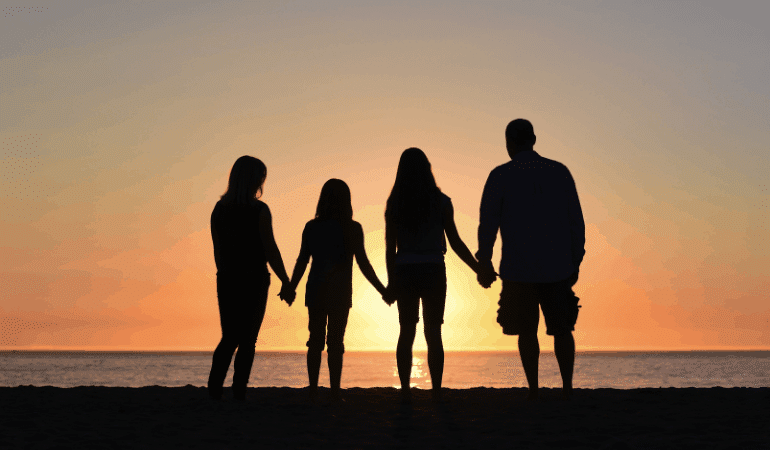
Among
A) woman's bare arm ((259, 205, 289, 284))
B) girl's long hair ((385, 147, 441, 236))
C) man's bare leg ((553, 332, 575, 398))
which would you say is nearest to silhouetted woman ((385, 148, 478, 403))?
girl's long hair ((385, 147, 441, 236))

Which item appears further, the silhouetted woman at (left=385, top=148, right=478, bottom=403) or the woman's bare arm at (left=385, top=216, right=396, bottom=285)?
the woman's bare arm at (left=385, top=216, right=396, bottom=285)

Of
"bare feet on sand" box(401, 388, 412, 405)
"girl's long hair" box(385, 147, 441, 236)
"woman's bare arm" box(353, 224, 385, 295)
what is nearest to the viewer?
"girl's long hair" box(385, 147, 441, 236)

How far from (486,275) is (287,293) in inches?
75.8

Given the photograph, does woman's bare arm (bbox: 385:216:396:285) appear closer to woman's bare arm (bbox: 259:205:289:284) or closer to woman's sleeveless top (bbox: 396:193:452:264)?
woman's sleeveless top (bbox: 396:193:452:264)

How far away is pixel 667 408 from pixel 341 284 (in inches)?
119

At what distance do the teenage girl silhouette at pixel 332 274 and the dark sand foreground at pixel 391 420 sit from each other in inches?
18.6

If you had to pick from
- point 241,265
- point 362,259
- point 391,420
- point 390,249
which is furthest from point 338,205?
point 391,420

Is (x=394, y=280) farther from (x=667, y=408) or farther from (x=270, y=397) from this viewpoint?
(x=667, y=408)

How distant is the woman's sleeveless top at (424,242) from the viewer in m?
5.69

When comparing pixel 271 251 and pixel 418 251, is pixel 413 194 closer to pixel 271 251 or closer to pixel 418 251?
pixel 418 251

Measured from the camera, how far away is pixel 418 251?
5.70 m

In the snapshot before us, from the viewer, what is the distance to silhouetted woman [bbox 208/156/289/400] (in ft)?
20.2

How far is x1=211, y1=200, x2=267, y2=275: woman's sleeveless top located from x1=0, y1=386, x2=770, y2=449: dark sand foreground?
126cm

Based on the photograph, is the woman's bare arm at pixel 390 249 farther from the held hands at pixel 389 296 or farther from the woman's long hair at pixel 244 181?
the woman's long hair at pixel 244 181
